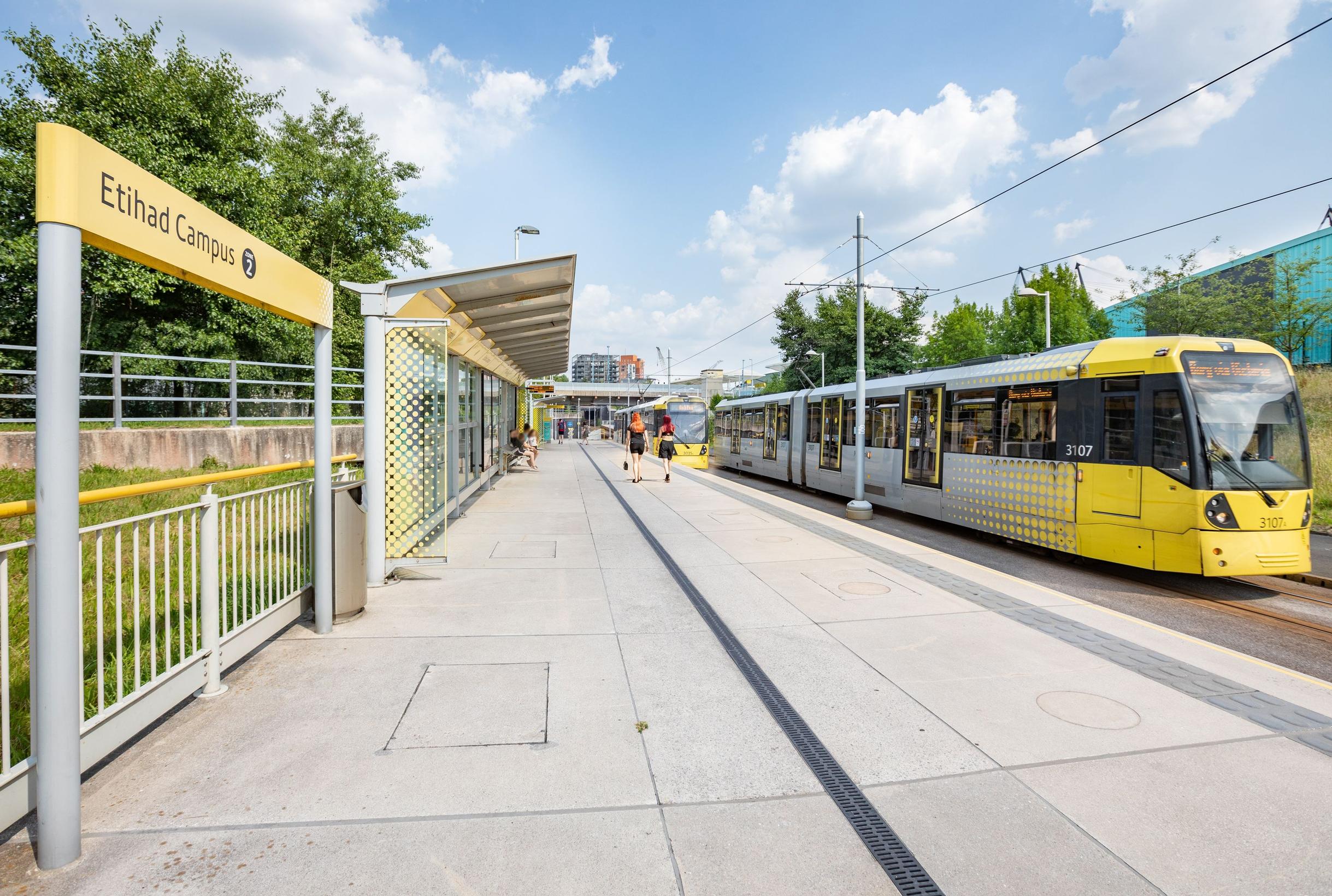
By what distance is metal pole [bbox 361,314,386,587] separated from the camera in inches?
258

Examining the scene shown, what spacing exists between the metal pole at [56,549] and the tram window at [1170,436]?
874 centimetres

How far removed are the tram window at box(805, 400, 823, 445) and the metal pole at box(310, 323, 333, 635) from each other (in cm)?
1305

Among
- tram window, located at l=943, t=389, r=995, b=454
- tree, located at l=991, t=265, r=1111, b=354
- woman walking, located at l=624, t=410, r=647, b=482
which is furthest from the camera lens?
tree, located at l=991, t=265, r=1111, b=354

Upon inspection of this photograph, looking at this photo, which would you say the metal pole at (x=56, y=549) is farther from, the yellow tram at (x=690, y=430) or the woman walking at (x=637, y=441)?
the yellow tram at (x=690, y=430)

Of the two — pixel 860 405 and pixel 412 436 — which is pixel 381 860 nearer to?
pixel 412 436

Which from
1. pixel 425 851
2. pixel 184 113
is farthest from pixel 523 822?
pixel 184 113

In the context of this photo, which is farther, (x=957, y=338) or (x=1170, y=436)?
(x=957, y=338)

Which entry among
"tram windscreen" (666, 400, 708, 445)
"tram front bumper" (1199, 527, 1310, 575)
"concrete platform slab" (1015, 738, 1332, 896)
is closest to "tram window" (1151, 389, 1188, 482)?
"tram front bumper" (1199, 527, 1310, 575)

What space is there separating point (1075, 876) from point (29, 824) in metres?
4.13

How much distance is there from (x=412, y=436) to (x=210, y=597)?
10.8 feet

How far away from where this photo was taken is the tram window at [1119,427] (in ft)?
25.0

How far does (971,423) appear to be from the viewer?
34.0 feet

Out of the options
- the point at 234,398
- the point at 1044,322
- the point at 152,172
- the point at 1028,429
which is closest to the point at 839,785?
the point at 1028,429

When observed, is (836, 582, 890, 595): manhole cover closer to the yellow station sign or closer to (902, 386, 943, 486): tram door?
(902, 386, 943, 486): tram door
